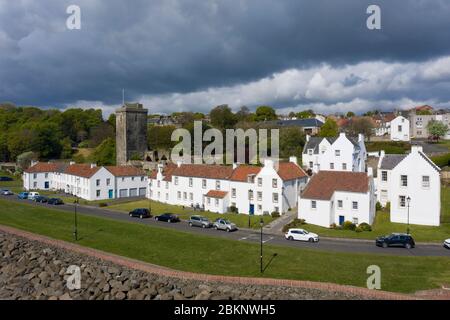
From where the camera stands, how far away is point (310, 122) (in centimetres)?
11581

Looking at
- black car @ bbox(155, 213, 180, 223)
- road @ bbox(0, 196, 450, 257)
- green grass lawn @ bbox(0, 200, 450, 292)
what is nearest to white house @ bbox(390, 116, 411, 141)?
road @ bbox(0, 196, 450, 257)

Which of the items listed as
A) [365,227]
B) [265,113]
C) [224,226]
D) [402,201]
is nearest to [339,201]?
[365,227]

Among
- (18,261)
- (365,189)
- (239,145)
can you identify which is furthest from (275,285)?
(239,145)

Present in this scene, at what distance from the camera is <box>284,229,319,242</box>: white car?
36938 mm

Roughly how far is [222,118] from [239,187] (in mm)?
62737

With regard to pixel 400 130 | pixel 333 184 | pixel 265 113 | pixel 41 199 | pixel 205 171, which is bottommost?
pixel 41 199

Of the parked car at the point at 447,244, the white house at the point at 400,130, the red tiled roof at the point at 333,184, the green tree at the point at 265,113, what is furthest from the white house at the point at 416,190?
the green tree at the point at 265,113

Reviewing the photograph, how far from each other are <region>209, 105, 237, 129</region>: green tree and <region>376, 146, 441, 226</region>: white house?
70082mm

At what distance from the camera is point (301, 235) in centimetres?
3719

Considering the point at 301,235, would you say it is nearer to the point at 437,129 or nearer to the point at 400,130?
the point at 400,130

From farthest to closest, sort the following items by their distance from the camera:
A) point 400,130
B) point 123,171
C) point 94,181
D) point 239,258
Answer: point 400,130
point 123,171
point 94,181
point 239,258

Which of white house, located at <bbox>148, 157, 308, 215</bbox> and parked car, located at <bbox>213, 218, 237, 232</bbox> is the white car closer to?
parked car, located at <bbox>213, 218, 237, 232</bbox>
